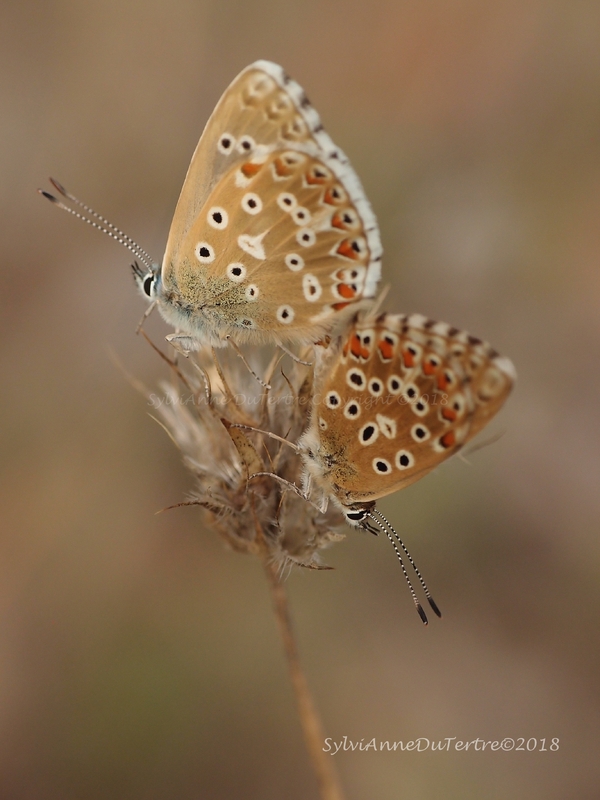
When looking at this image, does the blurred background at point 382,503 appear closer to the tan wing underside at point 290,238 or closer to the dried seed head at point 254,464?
the dried seed head at point 254,464

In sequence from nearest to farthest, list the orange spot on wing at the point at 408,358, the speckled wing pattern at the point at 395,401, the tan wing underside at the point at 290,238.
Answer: the speckled wing pattern at the point at 395,401, the orange spot on wing at the point at 408,358, the tan wing underside at the point at 290,238

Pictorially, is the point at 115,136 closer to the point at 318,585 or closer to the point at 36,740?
the point at 318,585

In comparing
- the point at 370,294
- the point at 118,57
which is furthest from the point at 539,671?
the point at 118,57

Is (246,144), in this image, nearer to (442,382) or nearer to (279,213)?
(279,213)

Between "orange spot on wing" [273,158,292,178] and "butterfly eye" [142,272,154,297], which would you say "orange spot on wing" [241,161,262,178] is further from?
"butterfly eye" [142,272,154,297]

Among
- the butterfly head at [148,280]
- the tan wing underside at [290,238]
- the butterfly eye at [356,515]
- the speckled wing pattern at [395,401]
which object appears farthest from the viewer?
the butterfly head at [148,280]

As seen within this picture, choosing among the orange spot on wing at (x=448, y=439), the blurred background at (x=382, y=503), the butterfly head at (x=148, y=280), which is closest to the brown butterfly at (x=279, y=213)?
the butterfly head at (x=148, y=280)

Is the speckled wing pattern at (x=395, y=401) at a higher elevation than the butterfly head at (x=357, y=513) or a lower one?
higher

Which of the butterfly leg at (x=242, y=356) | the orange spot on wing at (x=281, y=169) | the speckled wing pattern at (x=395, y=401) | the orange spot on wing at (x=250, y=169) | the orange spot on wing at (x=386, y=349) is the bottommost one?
the speckled wing pattern at (x=395, y=401)
